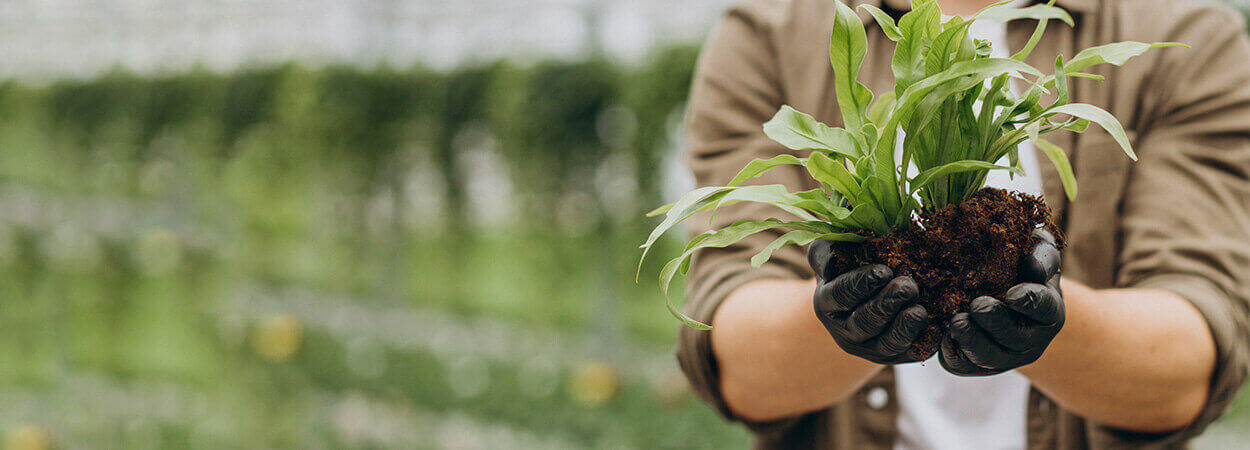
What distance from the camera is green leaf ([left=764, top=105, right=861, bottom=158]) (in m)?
0.64

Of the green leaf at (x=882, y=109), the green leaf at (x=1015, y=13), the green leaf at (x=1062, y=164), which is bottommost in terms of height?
the green leaf at (x=1062, y=164)

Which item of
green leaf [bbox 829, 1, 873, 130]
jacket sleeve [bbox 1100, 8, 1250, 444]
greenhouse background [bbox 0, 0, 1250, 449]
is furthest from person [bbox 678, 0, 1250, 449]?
greenhouse background [bbox 0, 0, 1250, 449]

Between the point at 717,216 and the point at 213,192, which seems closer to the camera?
the point at 717,216

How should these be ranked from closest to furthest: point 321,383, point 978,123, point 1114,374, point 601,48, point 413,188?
point 978,123
point 1114,374
point 601,48
point 413,188
point 321,383

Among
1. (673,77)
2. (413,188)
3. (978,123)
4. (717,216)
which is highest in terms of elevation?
(978,123)

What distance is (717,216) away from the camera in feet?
3.10

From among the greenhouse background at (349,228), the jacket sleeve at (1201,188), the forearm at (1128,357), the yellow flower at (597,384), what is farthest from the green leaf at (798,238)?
the yellow flower at (597,384)

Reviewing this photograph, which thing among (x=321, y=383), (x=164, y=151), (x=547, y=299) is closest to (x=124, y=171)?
(x=164, y=151)

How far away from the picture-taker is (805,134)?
65 centimetres

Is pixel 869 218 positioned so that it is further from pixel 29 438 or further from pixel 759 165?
pixel 29 438

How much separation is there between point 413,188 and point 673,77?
119 centimetres

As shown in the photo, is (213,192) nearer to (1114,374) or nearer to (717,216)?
(717,216)

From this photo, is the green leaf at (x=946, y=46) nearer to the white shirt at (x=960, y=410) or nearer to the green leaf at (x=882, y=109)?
the green leaf at (x=882, y=109)

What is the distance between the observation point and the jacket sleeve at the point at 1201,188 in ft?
2.78
